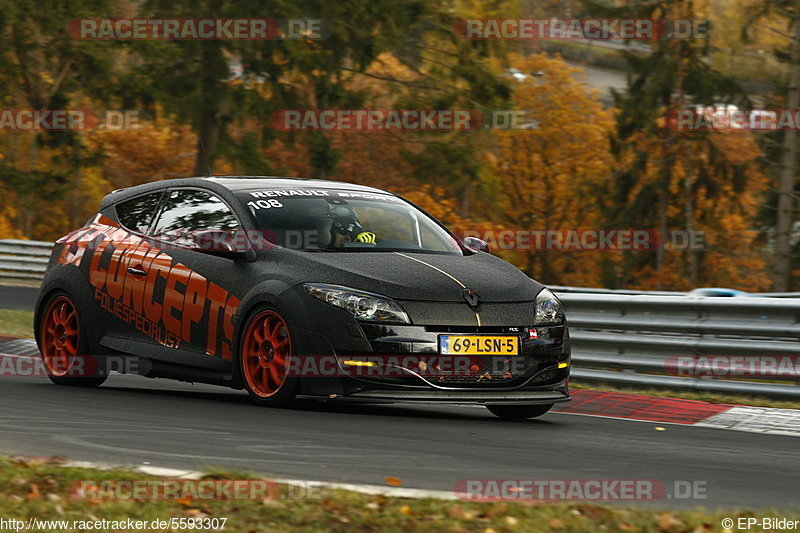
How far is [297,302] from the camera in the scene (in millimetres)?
8180

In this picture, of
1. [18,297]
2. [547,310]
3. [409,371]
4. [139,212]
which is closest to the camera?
[409,371]

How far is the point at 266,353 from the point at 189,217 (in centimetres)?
159

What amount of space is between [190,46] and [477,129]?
8855 mm

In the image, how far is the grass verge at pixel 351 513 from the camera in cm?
477

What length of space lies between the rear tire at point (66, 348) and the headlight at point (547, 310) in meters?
3.53

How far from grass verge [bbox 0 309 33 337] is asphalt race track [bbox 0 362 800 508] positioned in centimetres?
665

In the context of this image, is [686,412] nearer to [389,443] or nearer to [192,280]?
[389,443]

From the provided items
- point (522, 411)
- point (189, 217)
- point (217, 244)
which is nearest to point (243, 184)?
point (189, 217)

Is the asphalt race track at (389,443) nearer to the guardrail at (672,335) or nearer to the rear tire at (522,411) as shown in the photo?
the rear tire at (522,411)

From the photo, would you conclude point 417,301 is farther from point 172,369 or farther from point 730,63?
point 730,63

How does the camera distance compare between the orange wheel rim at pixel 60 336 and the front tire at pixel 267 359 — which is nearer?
the front tire at pixel 267 359

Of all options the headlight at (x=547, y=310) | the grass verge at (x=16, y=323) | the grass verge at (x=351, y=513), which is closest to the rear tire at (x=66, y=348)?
the headlight at (x=547, y=310)

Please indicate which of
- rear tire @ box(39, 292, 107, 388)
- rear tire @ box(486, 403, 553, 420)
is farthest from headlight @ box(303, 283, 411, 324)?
Answer: rear tire @ box(39, 292, 107, 388)

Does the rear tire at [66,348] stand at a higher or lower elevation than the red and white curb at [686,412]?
higher
